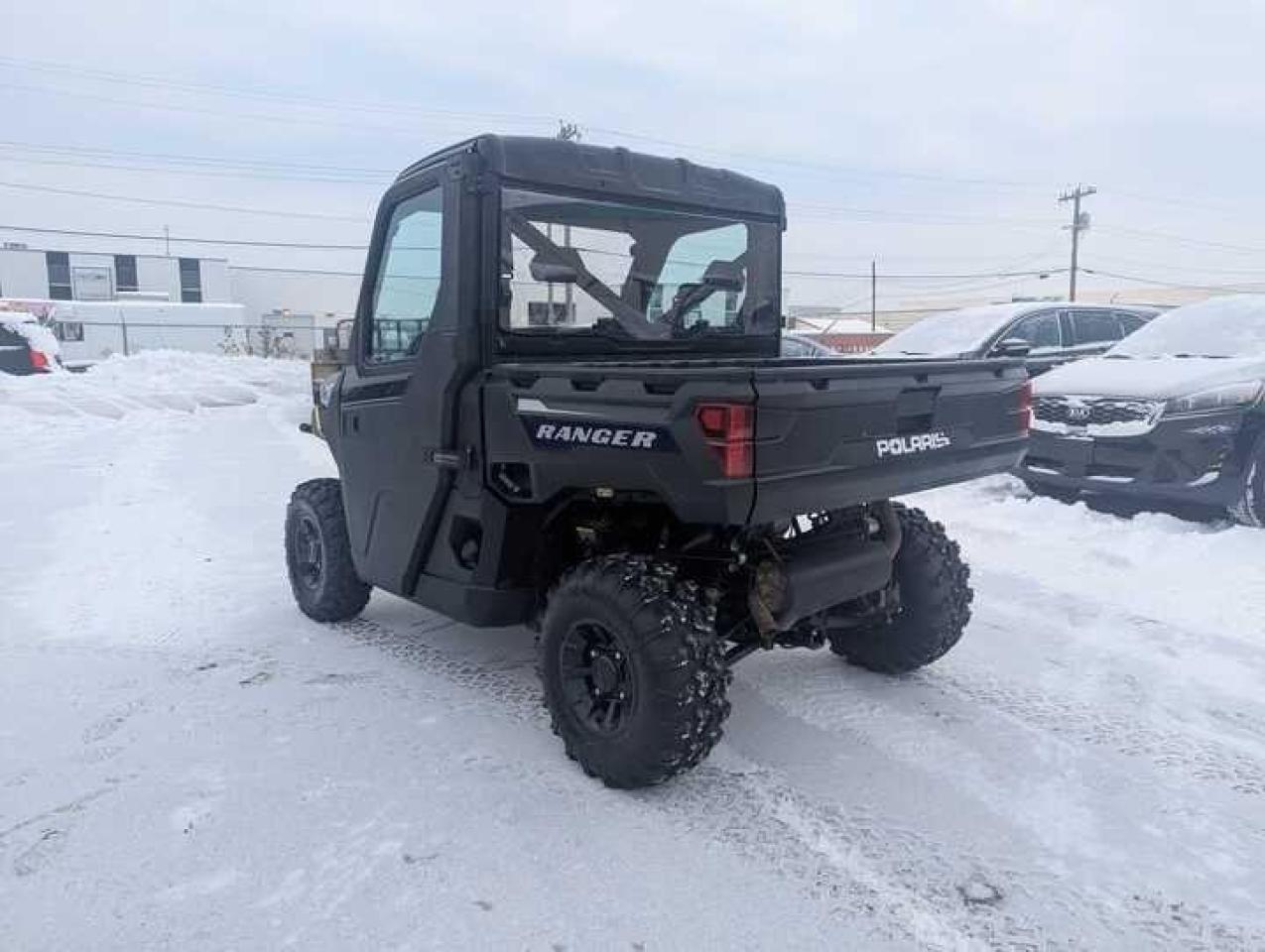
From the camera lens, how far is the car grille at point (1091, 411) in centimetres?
712

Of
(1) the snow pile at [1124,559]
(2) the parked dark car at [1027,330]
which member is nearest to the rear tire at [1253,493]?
(1) the snow pile at [1124,559]

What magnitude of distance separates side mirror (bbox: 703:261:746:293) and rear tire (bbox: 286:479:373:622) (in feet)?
7.07

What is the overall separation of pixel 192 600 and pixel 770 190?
389 centimetres

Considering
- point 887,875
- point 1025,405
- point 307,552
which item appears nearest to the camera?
point 887,875

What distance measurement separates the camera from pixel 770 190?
4.55 meters

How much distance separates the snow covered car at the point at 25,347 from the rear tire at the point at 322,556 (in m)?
17.7

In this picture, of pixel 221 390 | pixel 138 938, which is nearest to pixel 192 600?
pixel 138 938

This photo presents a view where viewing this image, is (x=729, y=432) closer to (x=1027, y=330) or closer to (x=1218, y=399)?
(x=1218, y=399)

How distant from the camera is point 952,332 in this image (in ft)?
33.9

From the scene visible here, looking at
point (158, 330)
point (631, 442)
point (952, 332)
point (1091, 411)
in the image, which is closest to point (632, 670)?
point (631, 442)

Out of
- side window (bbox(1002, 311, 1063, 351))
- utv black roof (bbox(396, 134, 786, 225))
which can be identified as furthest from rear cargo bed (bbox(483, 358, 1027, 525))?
side window (bbox(1002, 311, 1063, 351))

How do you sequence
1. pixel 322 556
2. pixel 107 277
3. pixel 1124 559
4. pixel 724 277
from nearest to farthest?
pixel 724 277
pixel 322 556
pixel 1124 559
pixel 107 277

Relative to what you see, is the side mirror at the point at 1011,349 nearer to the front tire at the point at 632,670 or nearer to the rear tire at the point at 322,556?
the rear tire at the point at 322,556

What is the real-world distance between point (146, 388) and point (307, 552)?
50.2 feet
